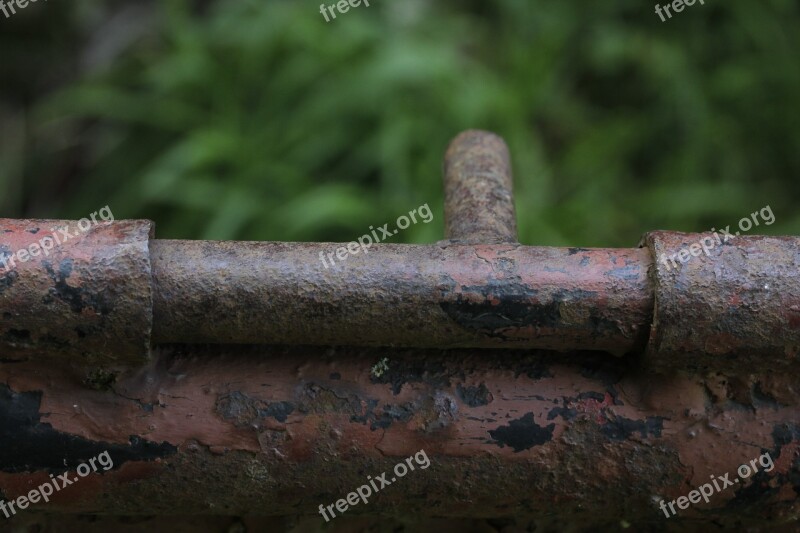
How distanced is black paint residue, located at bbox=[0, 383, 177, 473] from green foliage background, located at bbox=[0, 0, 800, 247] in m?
1.77

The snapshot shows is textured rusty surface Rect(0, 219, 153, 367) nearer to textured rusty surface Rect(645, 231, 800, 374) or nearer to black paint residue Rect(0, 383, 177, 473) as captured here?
black paint residue Rect(0, 383, 177, 473)

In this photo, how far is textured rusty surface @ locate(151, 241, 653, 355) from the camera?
0.83 meters

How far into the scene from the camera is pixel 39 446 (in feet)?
2.82

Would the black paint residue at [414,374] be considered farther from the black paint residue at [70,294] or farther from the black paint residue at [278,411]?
the black paint residue at [70,294]

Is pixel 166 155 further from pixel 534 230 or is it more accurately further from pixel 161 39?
pixel 534 230

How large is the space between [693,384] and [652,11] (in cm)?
258

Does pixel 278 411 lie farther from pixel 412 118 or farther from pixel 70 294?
pixel 412 118

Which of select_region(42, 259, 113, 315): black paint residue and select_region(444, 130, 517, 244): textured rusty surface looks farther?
select_region(444, 130, 517, 244): textured rusty surface

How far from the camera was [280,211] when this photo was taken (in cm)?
274

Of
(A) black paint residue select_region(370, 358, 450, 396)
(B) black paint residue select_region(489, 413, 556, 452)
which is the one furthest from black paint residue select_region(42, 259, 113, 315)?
(B) black paint residue select_region(489, 413, 556, 452)

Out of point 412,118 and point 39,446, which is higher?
point 412,118

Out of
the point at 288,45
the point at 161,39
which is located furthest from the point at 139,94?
the point at 288,45

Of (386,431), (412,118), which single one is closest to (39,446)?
(386,431)

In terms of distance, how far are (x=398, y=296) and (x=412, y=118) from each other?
2.07 m
